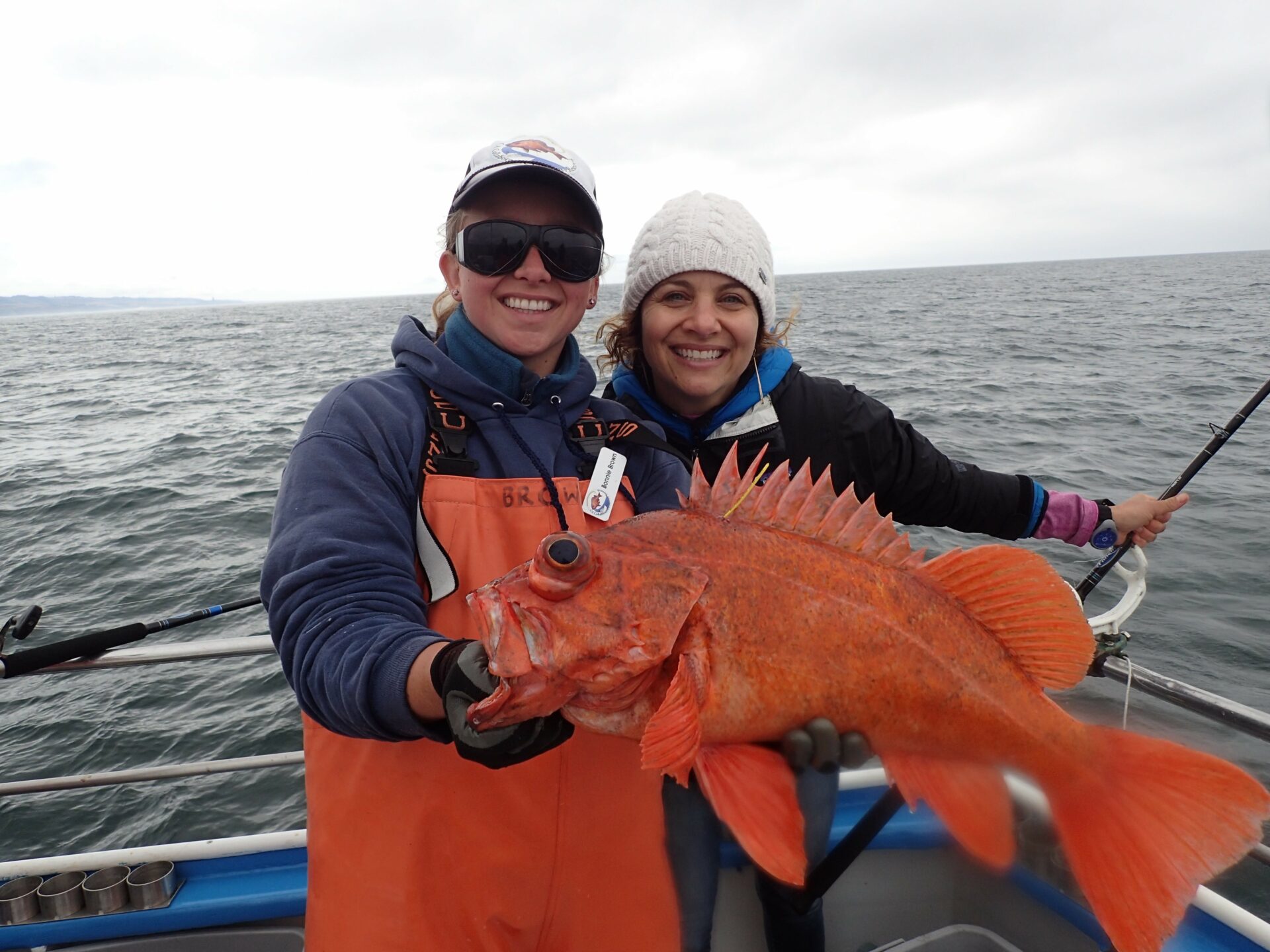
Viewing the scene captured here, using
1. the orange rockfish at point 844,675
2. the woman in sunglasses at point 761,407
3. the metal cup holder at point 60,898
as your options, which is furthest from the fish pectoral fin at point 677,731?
the metal cup holder at point 60,898

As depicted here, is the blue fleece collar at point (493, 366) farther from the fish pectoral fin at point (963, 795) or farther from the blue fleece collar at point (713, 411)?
the fish pectoral fin at point (963, 795)

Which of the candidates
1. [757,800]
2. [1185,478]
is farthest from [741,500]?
[1185,478]

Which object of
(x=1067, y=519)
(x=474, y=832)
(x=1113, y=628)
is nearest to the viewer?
(x=474, y=832)

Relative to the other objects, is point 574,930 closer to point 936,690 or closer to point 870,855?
point 936,690

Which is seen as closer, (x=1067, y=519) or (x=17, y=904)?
(x=17, y=904)

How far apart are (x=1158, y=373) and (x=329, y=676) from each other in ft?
73.9

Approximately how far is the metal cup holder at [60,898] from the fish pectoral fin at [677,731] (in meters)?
2.52

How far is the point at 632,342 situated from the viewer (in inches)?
137

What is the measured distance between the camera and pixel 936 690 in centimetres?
191

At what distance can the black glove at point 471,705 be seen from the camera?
1.46 m

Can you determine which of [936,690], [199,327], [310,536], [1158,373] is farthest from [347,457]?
[199,327]

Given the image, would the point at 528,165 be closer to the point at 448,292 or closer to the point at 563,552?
the point at 448,292

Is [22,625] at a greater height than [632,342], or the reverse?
[632,342]

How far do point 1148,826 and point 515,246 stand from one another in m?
2.26
